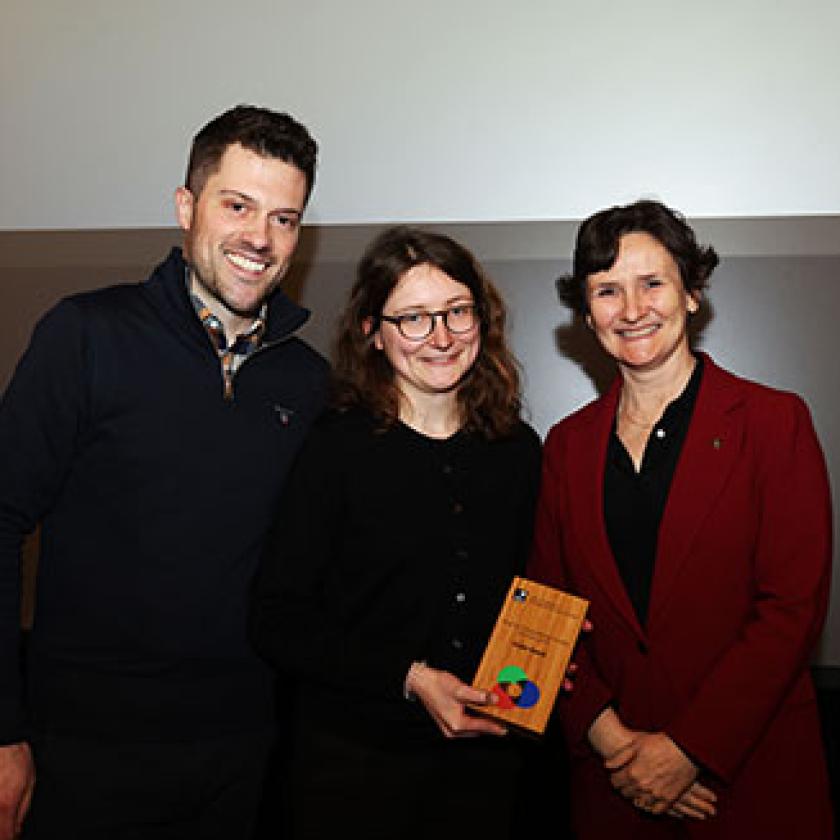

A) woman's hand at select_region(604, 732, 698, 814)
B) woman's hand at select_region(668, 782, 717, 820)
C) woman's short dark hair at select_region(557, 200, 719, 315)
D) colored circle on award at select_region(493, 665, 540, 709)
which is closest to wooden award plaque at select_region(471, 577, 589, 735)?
colored circle on award at select_region(493, 665, 540, 709)

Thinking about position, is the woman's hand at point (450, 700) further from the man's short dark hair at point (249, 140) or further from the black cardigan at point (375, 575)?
the man's short dark hair at point (249, 140)

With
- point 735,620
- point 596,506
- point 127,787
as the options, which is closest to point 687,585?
point 735,620

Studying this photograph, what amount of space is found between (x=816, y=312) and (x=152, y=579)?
1.71 m

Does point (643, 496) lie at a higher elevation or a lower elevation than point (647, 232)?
lower

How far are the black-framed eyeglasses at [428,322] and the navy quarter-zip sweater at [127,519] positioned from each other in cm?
34

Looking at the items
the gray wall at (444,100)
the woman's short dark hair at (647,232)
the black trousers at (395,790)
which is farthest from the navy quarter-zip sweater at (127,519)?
the gray wall at (444,100)

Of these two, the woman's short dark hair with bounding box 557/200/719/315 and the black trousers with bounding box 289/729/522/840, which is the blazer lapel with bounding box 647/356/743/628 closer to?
the woman's short dark hair with bounding box 557/200/719/315

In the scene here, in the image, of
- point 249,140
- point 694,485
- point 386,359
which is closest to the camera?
point 694,485

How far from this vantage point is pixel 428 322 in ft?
5.65

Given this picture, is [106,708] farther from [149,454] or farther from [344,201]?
[344,201]

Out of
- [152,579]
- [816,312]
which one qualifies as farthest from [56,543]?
[816,312]

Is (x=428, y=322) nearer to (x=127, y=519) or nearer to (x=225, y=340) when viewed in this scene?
(x=225, y=340)

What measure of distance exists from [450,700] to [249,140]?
41.8 inches

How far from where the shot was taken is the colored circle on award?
→ 152 centimetres
